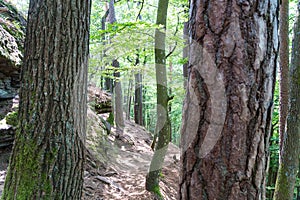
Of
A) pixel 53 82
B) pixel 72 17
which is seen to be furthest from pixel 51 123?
pixel 72 17

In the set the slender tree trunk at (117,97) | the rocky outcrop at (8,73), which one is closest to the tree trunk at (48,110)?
the rocky outcrop at (8,73)

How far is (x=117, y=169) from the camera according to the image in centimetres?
633

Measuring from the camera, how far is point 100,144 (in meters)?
7.08

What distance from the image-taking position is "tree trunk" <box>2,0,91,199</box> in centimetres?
299

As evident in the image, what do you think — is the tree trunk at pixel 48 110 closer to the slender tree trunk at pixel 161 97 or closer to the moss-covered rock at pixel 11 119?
the slender tree trunk at pixel 161 97

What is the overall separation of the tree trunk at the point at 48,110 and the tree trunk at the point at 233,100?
7.54ft

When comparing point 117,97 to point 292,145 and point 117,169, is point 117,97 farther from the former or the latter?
point 292,145

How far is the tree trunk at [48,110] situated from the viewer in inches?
118

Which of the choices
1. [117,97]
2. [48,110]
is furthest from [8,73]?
[117,97]

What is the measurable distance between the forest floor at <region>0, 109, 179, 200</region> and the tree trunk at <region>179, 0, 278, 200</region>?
3847 millimetres

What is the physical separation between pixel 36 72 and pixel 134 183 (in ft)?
11.8

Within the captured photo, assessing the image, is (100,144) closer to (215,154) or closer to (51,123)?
(51,123)

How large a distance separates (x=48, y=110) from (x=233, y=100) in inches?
98.6

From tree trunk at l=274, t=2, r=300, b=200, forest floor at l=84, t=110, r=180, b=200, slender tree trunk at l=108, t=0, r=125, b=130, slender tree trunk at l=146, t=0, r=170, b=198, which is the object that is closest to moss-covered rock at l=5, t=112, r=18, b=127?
forest floor at l=84, t=110, r=180, b=200
